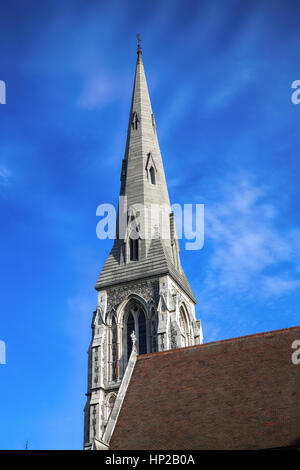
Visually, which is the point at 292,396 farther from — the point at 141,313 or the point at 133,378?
the point at 141,313

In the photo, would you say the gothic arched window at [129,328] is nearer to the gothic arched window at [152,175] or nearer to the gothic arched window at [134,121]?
the gothic arched window at [152,175]

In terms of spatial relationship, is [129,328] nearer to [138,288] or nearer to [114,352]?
[114,352]

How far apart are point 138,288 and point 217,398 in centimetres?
1733

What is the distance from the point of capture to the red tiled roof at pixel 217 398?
15344 mm

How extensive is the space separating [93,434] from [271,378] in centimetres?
1501

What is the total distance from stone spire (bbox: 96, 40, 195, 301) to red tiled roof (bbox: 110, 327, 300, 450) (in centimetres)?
1499

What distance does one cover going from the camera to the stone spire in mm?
34656

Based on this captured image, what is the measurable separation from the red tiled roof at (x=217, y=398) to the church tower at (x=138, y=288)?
11.8 metres

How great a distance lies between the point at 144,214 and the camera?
120 feet

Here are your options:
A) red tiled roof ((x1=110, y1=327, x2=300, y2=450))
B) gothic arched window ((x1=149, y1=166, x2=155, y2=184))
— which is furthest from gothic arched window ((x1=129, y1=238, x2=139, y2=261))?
red tiled roof ((x1=110, y1=327, x2=300, y2=450))

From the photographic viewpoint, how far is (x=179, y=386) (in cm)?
1770

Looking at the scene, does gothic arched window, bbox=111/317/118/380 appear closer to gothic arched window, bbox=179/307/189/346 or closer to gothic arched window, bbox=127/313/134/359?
gothic arched window, bbox=127/313/134/359

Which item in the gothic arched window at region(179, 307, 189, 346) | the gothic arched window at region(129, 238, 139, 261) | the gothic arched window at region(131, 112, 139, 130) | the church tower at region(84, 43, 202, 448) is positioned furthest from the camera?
the gothic arched window at region(131, 112, 139, 130)

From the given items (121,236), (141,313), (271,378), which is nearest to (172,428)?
(271,378)
